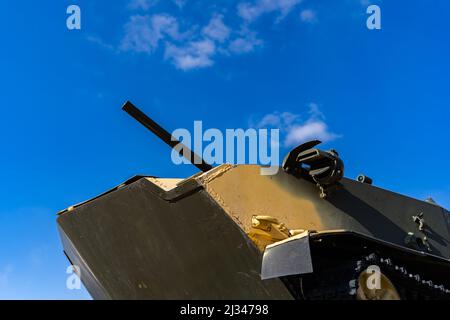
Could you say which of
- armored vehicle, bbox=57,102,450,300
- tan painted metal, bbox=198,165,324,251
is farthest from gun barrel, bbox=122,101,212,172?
tan painted metal, bbox=198,165,324,251

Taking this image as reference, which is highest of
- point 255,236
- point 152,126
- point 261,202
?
point 152,126

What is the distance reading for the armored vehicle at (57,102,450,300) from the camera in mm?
4051

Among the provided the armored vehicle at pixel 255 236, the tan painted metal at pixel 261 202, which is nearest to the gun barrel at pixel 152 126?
the armored vehicle at pixel 255 236

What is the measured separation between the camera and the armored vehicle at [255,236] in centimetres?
405

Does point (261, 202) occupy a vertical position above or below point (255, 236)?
above

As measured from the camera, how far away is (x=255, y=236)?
421 cm

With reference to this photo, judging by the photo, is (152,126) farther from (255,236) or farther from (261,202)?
(255,236)

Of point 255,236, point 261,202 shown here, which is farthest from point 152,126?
point 255,236

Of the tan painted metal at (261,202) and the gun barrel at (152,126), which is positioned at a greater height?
the gun barrel at (152,126)

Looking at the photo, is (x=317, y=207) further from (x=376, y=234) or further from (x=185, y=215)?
(x=185, y=215)

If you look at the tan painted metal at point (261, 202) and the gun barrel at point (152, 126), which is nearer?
the tan painted metal at point (261, 202)

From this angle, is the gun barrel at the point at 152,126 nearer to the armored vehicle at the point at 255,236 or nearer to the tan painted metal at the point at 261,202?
the armored vehicle at the point at 255,236
